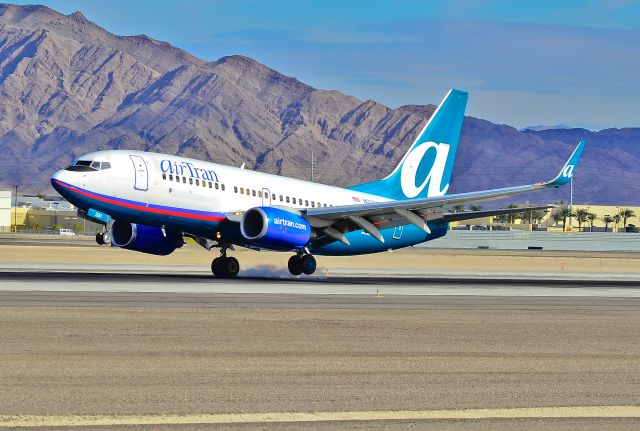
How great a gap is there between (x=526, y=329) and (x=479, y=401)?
10623 millimetres

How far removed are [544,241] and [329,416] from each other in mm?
134508

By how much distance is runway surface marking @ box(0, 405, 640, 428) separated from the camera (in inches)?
482

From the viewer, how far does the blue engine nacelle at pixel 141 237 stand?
4631cm

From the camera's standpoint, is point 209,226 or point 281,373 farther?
point 209,226

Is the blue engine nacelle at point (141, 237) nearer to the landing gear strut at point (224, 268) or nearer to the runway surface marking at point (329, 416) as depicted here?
the landing gear strut at point (224, 268)

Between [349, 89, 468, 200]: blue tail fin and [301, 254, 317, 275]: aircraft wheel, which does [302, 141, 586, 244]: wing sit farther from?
[349, 89, 468, 200]: blue tail fin

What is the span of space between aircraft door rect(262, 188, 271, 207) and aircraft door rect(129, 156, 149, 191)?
6078 millimetres

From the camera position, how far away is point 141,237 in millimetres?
46375

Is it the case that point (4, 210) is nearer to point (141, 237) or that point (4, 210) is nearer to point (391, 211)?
point (141, 237)

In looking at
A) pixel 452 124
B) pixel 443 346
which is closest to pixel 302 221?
pixel 452 124

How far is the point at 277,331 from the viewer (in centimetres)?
2258

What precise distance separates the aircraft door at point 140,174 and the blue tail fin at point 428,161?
14444 millimetres

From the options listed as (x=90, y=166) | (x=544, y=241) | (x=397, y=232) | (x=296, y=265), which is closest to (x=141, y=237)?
(x=90, y=166)

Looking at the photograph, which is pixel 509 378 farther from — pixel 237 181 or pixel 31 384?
pixel 237 181
